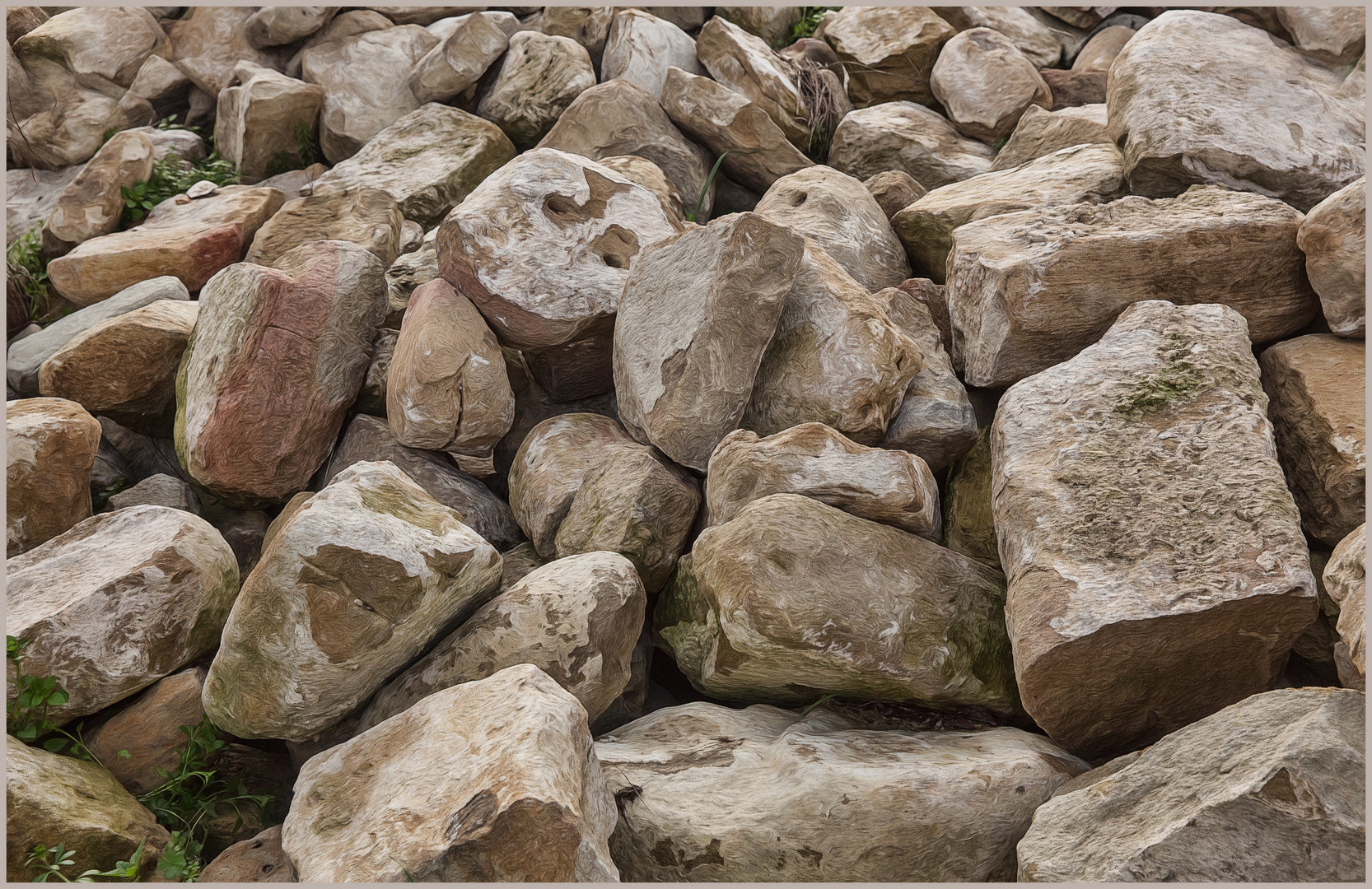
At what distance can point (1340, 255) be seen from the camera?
114 inches

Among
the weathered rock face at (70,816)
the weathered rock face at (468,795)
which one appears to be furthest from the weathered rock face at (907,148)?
the weathered rock face at (70,816)

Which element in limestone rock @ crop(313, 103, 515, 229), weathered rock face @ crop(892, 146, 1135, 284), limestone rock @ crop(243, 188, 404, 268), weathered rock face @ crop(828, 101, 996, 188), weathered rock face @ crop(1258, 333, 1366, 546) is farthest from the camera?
limestone rock @ crop(313, 103, 515, 229)

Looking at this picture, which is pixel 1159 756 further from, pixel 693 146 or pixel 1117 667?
pixel 693 146

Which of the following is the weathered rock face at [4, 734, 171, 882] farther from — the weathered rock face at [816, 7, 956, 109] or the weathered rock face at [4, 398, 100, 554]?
the weathered rock face at [816, 7, 956, 109]

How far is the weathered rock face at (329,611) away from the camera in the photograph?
8.29 ft

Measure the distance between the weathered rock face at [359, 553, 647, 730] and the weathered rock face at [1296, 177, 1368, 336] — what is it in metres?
2.27

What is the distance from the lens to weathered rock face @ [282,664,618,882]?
81.2 inches

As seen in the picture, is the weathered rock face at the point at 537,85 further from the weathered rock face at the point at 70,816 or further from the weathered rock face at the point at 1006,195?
the weathered rock face at the point at 70,816

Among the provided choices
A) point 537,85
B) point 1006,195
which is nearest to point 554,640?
point 1006,195

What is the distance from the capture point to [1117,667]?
2379 millimetres

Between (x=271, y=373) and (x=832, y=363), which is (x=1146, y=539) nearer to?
(x=832, y=363)

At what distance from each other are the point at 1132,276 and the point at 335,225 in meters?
3.46

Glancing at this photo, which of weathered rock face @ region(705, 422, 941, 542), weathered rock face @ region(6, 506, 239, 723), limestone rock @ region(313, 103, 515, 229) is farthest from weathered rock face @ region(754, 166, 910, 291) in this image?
weathered rock face @ region(6, 506, 239, 723)

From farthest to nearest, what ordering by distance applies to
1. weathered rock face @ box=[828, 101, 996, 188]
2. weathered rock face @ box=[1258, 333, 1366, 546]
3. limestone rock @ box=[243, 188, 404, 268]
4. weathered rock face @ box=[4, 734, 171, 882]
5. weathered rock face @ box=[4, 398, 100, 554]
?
weathered rock face @ box=[828, 101, 996, 188] → limestone rock @ box=[243, 188, 404, 268] → weathered rock face @ box=[4, 398, 100, 554] → weathered rock face @ box=[1258, 333, 1366, 546] → weathered rock face @ box=[4, 734, 171, 882]
